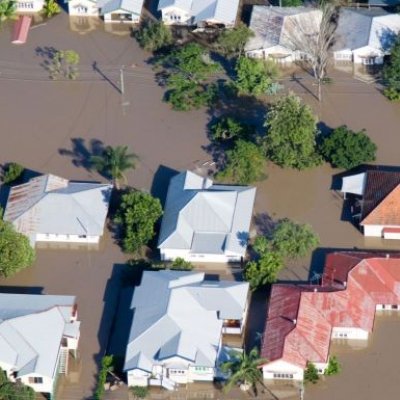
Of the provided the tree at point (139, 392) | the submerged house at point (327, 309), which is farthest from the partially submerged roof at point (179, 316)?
the submerged house at point (327, 309)

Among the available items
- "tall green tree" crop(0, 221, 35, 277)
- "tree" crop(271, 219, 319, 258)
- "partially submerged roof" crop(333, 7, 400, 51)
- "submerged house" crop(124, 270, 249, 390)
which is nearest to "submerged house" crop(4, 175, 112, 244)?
"tall green tree" crop(0, 221, 35, 277)

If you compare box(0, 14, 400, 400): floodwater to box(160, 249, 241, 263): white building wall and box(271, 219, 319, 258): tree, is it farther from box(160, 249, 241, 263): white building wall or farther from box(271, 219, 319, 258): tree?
box(160, 249, 241, 263): white building wall

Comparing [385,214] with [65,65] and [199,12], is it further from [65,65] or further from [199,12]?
[65,65]

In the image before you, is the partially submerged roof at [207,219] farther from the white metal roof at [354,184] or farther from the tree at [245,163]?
the white metal roof at [354,184]

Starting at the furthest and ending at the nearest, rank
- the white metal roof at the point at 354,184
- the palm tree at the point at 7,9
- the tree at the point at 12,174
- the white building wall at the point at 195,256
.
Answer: the palm tree at the point at 7,9, the tree at the point at 12,174, the white metal roof at the point at 354,184, the white building wall at the point at 195,256

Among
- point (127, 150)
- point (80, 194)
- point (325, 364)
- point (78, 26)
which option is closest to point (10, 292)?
point (80, 194)

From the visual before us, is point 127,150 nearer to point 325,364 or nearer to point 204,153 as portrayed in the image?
point 204,153
